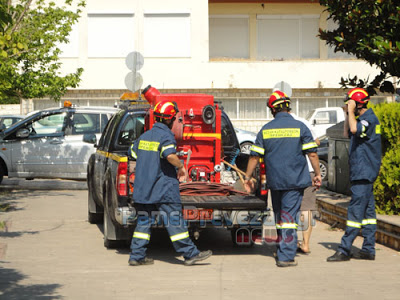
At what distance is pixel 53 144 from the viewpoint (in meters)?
18.8

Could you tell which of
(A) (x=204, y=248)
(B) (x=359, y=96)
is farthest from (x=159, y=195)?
(B) (x=359, y=96)

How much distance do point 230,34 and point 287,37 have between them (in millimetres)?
2601

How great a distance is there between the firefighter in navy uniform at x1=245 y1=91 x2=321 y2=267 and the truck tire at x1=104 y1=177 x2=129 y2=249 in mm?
1921

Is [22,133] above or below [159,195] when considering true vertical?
above

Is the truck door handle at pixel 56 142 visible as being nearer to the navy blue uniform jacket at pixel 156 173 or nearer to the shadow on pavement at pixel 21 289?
the navy blue uniform jacket at pixel 156 173

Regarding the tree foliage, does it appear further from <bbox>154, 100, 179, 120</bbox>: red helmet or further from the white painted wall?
the white painted wall

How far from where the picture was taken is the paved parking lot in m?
7.82

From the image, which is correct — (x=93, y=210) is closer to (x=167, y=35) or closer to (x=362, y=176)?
(x=362, y=176)

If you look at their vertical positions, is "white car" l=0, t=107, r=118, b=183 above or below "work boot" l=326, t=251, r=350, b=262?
above

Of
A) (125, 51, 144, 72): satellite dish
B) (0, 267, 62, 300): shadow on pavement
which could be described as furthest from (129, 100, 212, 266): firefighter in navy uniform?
(125, 51, 144, 72): satellite dish

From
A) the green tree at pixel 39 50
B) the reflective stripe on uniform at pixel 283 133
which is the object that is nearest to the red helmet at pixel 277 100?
the reflective stripe on uniform at pixel 283 133

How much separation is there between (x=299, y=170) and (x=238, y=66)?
87.8ft

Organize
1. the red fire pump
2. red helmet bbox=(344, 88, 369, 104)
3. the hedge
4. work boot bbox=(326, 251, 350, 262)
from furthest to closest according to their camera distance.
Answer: the hedge → the red fire pump → red helmet bbox=(344, 88, 369, 104) → work boot bbox=(326, 251, 350, 262)

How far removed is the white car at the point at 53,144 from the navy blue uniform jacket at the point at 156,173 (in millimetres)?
9471
